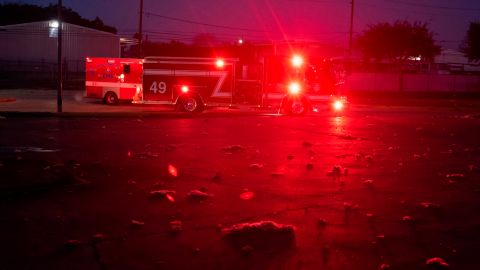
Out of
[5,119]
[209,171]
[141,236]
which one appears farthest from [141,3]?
[141,236]

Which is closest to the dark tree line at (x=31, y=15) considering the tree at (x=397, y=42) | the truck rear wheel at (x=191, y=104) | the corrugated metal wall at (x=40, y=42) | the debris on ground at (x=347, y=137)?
the corrugated metal wall at (x=40, y=42)

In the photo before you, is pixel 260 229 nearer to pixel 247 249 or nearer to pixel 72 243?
pixel 247 249

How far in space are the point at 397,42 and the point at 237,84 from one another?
4449 centimetres

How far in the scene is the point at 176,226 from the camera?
303 inches

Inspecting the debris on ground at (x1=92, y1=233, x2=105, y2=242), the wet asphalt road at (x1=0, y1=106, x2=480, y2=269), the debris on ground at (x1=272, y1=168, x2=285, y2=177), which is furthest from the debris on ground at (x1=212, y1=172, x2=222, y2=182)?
the debris on ground at (x1=92, y1=233, x2=105, y2=242)

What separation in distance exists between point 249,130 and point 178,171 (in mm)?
8803

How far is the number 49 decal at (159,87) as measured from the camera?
2889cm

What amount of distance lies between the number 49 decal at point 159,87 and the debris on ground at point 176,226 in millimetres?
21334

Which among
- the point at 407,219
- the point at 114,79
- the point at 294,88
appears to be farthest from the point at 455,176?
the point at 114,79

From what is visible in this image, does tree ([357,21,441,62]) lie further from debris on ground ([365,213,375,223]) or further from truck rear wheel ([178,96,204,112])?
debris on ground ([365,213,375,223])

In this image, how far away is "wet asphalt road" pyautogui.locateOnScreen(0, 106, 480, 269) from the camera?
22.0ft

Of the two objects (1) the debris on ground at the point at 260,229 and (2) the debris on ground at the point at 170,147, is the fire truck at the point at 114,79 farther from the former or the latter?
(1) the debris on ground at the point at 260,229

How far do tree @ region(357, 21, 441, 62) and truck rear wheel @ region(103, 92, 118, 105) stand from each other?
42.9 metres

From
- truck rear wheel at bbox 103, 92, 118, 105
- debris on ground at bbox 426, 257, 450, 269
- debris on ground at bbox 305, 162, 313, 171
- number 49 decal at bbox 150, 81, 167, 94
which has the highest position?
number 49 decal at bbox 150, 81, 167, 94
